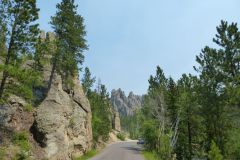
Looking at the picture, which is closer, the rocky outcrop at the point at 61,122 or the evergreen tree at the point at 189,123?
the rocky outcrop at the point at 61,122

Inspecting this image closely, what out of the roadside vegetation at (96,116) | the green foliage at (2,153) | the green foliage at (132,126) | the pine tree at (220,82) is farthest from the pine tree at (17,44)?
the green foliage at (132,126)

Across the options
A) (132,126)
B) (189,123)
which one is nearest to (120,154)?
(189,123)

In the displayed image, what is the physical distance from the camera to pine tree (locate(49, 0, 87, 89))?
4438 centimetres

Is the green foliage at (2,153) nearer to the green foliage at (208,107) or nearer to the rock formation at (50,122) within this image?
the rock formation at (50,122)

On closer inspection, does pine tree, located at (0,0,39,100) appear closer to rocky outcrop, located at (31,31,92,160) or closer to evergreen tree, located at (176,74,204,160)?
rocky outcrop, located at (31,31,92,160)

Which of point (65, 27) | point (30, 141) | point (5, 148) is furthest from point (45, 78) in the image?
point (5, 148)

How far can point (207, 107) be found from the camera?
40656mm

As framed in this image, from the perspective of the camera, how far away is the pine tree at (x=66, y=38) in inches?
1747

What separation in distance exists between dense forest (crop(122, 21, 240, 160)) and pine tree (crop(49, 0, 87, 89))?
16.2 metres

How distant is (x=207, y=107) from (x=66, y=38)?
21.1m

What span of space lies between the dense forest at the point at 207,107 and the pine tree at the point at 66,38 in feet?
53.1

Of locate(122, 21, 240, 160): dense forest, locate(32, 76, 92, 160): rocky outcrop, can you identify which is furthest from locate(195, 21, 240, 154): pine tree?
locate(32, 76, 92, 160): rocky outcrop

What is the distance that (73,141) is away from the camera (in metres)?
45.3

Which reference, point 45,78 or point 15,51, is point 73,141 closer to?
point 45,78
